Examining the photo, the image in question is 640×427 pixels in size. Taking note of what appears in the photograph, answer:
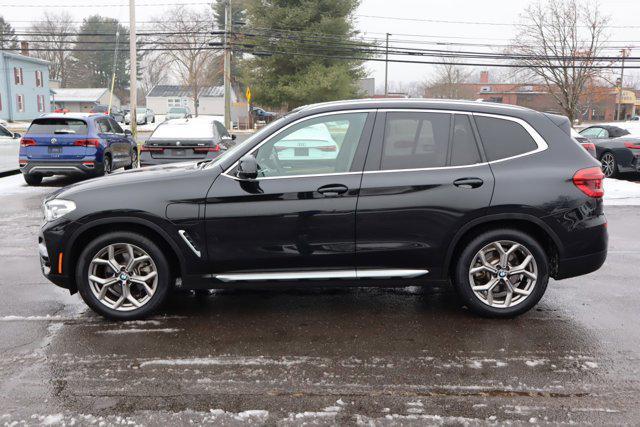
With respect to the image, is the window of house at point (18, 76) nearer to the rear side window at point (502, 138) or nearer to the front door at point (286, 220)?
the front door at point (286, 220)

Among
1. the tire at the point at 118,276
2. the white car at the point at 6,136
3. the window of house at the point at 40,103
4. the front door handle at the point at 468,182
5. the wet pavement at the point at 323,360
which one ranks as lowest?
the wet pavement at the point at 323,360

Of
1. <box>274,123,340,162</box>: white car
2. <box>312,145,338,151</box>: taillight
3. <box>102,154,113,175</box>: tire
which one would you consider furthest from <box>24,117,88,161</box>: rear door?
<box>312,145,338,151</box>: taillight

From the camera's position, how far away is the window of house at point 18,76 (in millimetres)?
52844

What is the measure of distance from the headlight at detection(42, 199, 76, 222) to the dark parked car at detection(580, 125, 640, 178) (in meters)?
14.5

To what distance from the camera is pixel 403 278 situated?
184 inches

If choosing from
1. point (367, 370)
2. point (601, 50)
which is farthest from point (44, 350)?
point (601, 50)

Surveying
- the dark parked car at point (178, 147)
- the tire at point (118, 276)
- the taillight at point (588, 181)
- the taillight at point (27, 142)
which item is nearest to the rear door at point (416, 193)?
the taillight at point (588, 181)

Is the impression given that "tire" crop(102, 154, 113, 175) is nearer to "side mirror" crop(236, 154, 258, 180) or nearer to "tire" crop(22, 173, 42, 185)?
"tire" crop(22, 173, 42, 185)

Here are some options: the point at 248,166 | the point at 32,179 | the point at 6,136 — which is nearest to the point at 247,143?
the point at 248,166

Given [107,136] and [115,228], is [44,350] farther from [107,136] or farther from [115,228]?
[107,136]

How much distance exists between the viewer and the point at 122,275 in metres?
4.67

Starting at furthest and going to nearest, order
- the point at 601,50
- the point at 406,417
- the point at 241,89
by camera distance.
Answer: the point at 241,89, the point at 601,50, the point at 406,417

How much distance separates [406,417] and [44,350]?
Result: 262 centimetres

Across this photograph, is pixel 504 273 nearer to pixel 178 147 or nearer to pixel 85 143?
pixel 178 147
